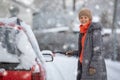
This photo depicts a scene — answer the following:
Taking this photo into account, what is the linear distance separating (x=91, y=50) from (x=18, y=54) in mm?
1162

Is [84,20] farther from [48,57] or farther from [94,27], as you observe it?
[48,57]

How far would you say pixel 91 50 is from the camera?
6980mm

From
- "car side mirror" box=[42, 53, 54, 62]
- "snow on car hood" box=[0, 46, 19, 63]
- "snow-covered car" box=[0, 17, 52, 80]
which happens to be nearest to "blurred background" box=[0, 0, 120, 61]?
"car side mirror" box=[42, 53, 54, 62]

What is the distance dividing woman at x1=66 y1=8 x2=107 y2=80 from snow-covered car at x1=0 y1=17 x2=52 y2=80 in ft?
2.17

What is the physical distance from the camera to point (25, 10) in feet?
185

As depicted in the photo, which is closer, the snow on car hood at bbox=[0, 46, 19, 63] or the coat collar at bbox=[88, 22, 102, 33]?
the snow on car hood at bbox=[0, 46, 19, 63]

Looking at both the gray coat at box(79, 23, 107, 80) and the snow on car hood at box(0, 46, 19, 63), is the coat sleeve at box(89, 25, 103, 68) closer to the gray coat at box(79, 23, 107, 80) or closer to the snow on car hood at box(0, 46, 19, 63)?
the gray coat at box(79, 23, 107, 80)

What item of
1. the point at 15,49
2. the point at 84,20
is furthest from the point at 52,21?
the point at 15,49

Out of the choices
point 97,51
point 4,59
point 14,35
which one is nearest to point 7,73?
point 4,59

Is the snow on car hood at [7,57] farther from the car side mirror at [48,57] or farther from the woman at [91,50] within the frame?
the woman at [91,50]

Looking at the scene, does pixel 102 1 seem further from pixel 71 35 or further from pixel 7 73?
pixel 7 73

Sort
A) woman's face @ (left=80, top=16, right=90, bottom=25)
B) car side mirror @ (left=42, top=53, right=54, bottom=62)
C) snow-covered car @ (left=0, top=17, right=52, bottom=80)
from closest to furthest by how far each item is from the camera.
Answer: snow-covered car @ (left=0, top=17, right=52, bottom=80) → woman's face @ (left=80, top=16, right=90, bottom=25) → car side mirror @ (left=42, top=53, right=54, bottom=62)

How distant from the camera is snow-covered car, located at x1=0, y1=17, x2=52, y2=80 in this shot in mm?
6020

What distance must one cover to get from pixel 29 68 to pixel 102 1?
259 ft
